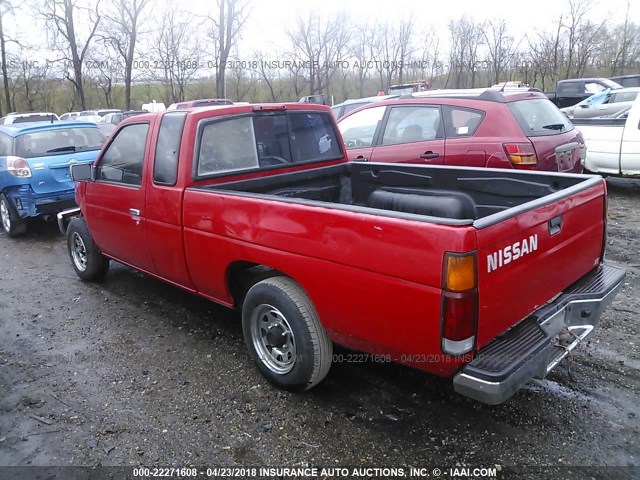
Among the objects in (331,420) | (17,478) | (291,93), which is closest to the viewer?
(17,478)

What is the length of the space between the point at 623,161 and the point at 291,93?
3640 cm

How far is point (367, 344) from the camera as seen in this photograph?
2.73 metres

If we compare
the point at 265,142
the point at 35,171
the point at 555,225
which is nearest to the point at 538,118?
the point at 265,142

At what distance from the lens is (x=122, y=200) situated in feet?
14.7

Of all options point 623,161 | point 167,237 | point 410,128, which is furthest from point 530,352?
point 623,161

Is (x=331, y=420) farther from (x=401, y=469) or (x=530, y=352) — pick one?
(x=530, y=352)

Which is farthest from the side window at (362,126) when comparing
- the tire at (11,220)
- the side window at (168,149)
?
the tire at (11,220)

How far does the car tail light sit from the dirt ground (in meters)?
3.73

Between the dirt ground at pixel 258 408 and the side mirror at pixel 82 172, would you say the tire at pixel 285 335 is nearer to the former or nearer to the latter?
the dirt ground at pixel 258 408

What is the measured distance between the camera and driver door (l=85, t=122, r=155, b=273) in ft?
14.1

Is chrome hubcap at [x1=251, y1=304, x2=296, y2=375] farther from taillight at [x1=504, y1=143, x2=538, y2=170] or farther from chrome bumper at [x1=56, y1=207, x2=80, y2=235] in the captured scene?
taillight at [x1=504, y1=143, x2=538, y2=170]

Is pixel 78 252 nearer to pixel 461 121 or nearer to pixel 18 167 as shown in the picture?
pixel 18 167

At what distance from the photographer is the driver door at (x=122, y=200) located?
4.30m

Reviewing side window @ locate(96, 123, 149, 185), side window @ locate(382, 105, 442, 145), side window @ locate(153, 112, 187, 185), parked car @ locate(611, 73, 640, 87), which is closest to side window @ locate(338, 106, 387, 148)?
side window @ locate(382, 105, 442, 145)
